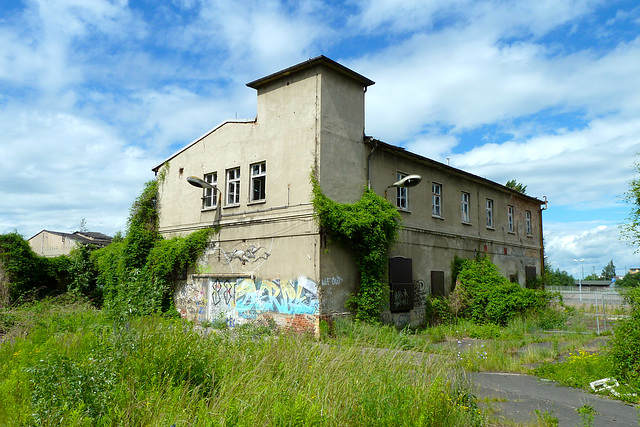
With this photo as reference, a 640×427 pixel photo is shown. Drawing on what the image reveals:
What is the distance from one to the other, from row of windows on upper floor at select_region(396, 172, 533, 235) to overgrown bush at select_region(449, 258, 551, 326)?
253 centimetres

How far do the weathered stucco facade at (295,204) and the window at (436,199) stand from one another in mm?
87

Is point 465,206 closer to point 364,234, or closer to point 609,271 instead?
point 364,234

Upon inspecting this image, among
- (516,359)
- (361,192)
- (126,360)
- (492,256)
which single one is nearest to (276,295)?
(361,192)

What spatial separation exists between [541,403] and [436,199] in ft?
40.9

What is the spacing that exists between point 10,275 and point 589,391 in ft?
71.4

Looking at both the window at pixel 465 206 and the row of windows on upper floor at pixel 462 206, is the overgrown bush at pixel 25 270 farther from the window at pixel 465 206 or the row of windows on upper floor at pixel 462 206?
the window at pixel 465 206

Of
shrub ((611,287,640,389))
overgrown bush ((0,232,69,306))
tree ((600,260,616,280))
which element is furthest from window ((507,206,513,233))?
tree ((600,260,616,280))

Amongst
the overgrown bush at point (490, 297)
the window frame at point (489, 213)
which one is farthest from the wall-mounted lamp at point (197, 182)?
the window frame at point (489, 213)

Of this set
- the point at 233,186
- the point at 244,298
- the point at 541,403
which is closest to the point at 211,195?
the point at 233,186

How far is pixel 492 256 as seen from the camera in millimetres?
22422

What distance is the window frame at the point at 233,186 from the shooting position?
16964 mm

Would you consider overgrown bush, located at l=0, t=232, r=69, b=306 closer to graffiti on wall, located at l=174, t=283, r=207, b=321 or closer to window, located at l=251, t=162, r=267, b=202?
graffiti on wall, located at l=174, t=283, r=207, b=321

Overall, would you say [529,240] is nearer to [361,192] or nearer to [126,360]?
[361,192]

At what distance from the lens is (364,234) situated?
14289 millimetres
